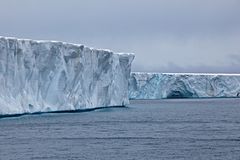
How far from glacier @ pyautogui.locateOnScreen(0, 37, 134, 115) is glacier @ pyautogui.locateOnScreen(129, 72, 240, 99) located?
17751 millimetres

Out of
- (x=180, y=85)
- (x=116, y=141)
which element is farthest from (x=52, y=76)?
(x=180, y=85)

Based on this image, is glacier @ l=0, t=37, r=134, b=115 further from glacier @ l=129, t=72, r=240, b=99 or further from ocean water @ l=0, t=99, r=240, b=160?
glacier @ l=129, t=72, r=240, b=99

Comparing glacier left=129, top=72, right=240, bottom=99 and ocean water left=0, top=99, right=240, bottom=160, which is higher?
ocean water left=0, top=99, right=240, bottom=160

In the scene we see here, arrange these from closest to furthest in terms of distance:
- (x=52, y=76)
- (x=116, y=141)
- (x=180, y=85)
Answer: (x=116, y=141) < (x=52, y=76) < (x=180, y=85)

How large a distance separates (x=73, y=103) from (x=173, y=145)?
42.7 feet

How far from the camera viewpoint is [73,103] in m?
32.4

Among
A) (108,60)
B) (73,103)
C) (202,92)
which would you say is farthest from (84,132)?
(202,92)

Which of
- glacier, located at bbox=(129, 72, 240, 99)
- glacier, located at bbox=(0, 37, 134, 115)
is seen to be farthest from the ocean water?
glacier, located at bbox=(129, 72, 240, 99)

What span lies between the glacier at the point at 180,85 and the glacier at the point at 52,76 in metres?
17.8

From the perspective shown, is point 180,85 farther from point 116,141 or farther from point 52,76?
point 116,141

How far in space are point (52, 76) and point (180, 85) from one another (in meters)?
27.2

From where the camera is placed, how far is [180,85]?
56.1 meters

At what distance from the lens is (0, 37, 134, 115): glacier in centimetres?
2712

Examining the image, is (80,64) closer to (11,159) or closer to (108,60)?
(108,60)
